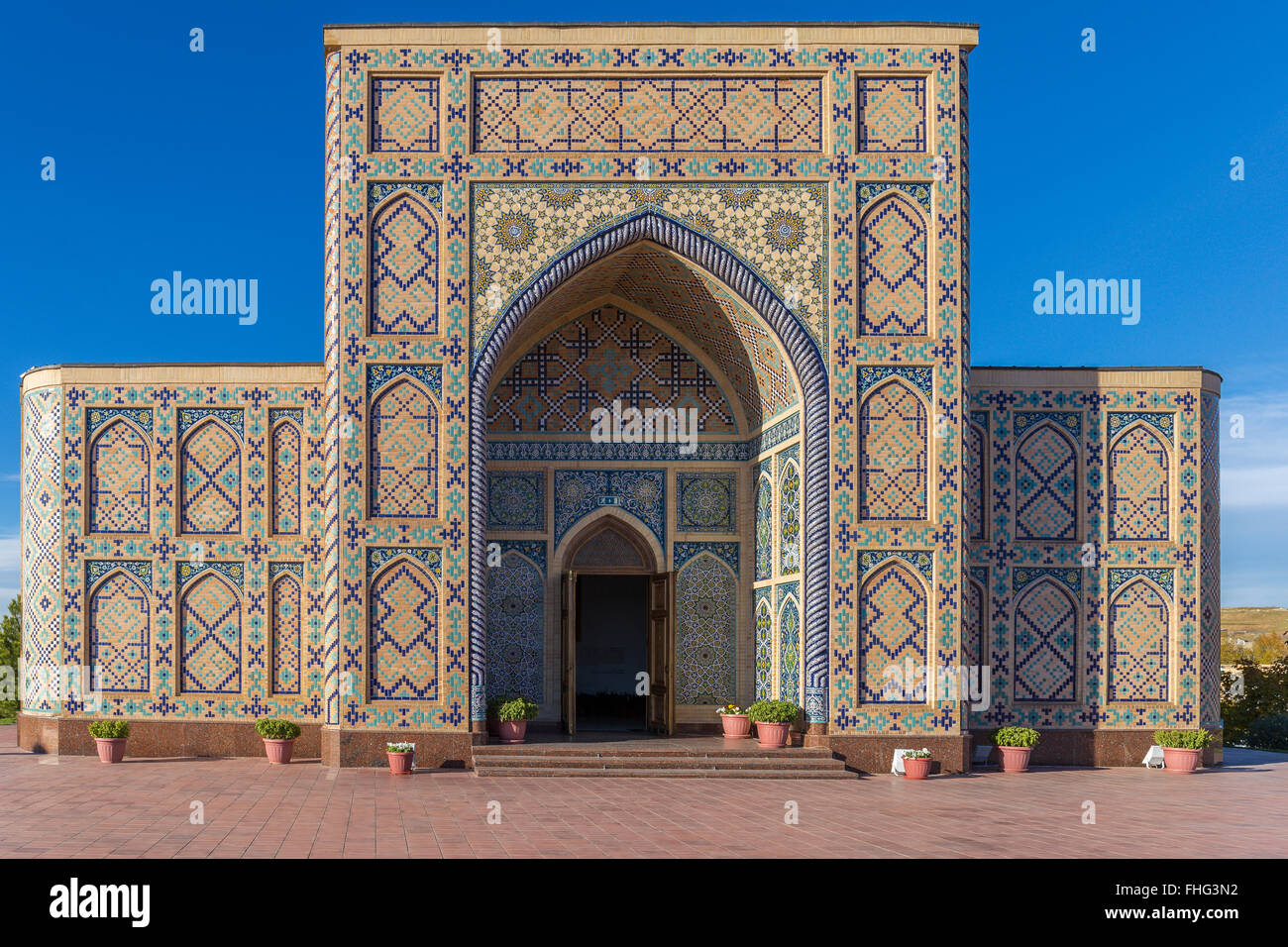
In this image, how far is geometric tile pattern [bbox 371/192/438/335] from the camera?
45.5 feet

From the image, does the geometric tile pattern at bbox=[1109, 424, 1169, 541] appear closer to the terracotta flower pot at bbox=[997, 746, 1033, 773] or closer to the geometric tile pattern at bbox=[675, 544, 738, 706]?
the terracotta flower pot at bbox=[997, 746, 1033, 773]

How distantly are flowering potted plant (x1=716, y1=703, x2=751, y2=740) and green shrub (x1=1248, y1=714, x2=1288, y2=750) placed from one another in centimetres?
761

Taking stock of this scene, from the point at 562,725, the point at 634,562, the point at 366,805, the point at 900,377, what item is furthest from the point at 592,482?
the point at 366,805

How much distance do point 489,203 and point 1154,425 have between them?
801cm

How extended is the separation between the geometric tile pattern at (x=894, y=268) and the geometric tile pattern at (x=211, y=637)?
7955 mm

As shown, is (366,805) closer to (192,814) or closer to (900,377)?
(192,814)

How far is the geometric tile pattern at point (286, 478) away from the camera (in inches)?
590

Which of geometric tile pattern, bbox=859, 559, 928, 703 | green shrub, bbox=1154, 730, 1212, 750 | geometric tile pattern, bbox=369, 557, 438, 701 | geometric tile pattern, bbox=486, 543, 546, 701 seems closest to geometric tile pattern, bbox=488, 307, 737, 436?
geometric tile pattern, bbox=486, 543, 546, 701

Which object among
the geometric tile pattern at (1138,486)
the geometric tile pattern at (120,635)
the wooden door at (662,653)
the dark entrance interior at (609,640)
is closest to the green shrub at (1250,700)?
the geometric tile pattern at (1138,486)

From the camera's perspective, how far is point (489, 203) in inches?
549

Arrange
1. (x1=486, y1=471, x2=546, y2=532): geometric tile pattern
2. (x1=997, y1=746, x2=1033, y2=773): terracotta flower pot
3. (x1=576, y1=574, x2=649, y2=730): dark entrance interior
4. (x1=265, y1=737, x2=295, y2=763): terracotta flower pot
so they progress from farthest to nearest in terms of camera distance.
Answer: (x1=576, y1=574, x2=649, y2=730): dark entrance interior, (x1=486, y1=471, x2=546, y2=532): geometric tile pattern, (x1=265, y1=737, x2=295, y2=763): terracotta flower pot, (x1=997, y1=746, x2=1033, y2=773): terracotta flower pot

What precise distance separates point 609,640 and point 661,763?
8007 millimetres


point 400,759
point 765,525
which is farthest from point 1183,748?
point 400,759

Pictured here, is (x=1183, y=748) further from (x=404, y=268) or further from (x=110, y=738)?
(x=110, y=738)
